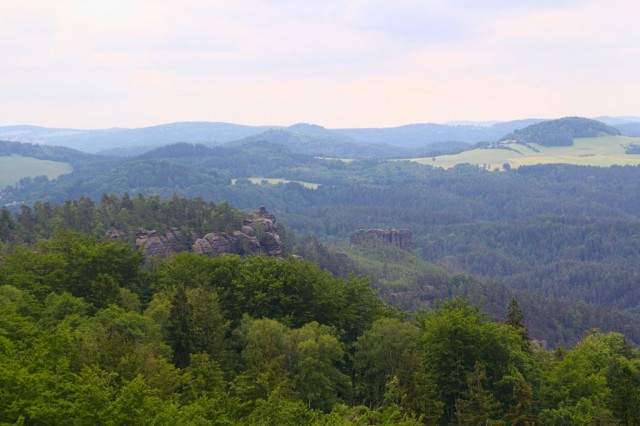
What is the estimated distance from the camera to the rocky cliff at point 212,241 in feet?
377

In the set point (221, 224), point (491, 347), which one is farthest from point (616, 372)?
point (221, 224)

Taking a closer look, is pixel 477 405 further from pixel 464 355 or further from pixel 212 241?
pixel 212 241

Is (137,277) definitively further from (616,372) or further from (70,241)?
(616,372)

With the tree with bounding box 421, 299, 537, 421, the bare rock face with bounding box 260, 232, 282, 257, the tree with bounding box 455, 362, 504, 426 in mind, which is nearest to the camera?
the tree with bounding box 455, 362, 504, 426

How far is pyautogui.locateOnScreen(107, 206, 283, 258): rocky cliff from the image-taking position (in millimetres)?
114812

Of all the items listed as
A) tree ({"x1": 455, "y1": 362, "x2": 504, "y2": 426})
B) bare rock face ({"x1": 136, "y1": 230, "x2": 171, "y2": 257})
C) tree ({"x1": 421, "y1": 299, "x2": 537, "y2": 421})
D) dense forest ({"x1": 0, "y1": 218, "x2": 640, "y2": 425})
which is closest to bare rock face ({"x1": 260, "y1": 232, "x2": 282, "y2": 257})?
bare rock face ({"x1": 136, "y1": 230, "x2": 171, "y2": 257})

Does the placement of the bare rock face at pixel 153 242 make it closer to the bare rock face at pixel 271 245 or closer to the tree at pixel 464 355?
the bare rock face at pixel 271 245

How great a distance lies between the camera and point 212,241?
12150cm

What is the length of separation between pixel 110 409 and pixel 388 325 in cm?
3339

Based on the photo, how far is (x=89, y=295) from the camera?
228ft

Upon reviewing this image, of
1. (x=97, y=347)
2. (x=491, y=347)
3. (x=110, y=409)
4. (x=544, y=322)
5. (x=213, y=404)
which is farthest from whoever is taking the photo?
(x=544, y=322)

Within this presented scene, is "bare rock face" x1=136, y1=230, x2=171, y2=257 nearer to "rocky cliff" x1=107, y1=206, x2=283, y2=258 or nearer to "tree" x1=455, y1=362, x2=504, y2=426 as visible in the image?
"rocky cliff" x1=107, y1=206, x2=283, y2=258

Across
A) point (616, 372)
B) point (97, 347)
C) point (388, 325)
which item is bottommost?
point (616, 372)

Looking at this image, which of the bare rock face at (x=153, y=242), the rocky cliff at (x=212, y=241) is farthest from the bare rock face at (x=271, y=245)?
the bare rock face at (x=153, y=242)
